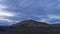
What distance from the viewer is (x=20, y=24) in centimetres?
1723

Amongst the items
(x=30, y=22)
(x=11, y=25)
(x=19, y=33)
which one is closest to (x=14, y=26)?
(x=11, y=25)

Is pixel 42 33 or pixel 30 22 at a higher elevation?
pixel 30 22

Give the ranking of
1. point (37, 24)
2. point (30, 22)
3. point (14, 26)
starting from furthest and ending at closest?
point (30, 22) → point (37, 24) → point (14, 26)

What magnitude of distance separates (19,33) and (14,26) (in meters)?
1.42

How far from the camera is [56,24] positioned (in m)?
16.3

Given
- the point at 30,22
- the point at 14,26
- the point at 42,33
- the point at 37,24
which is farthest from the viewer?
the point at 30,22

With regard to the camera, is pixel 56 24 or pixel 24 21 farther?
pixel 24 21

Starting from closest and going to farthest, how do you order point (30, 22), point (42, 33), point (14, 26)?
1. point (42, 33)
2. point (14, 26)
3. point (30, 22)

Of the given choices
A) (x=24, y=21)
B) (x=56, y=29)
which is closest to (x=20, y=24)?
(x=24, y=21)

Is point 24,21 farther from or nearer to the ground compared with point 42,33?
farther from the ground

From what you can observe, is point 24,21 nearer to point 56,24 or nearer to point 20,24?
point 20,24

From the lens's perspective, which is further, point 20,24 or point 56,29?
point 20,24

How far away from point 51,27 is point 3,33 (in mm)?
3822

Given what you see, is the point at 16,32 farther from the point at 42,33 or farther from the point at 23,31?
the point at 42,33
